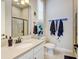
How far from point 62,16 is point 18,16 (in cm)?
260

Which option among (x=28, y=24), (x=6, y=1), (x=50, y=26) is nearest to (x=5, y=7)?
(x=6, y=1)

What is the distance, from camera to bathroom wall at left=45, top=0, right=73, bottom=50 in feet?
13.3

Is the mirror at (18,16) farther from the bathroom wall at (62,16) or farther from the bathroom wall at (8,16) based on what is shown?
the bathroom wall at (62,16)

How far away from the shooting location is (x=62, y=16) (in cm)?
430

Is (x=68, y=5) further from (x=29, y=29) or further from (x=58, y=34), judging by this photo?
(x=29, y=29)

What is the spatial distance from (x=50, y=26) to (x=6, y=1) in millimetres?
3087

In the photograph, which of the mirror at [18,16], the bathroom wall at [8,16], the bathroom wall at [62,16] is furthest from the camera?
the bathroom wall at [62,16]

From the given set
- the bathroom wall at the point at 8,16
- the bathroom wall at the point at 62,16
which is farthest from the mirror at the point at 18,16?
the bathroom wall at the point at 62,16

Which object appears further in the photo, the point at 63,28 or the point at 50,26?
the point at 50,26

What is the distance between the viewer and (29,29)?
303 cm

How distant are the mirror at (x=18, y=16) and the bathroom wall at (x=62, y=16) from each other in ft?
6.76

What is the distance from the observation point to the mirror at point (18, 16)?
2.15m

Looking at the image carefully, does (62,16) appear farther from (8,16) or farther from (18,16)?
(8,16)

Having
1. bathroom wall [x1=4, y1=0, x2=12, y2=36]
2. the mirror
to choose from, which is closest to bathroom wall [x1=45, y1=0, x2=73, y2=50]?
the mirror
